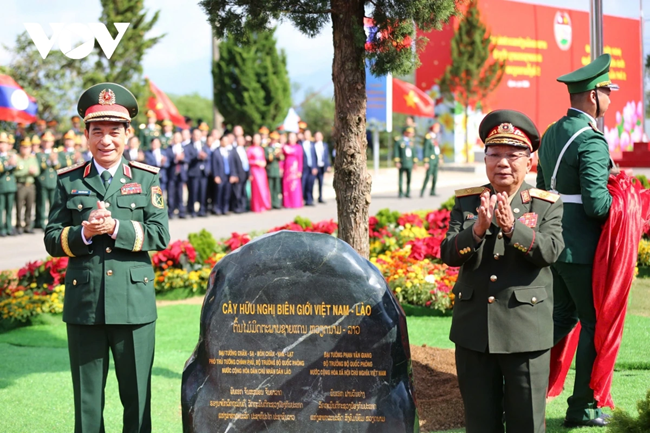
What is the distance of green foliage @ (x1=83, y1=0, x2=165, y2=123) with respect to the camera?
23797 mm

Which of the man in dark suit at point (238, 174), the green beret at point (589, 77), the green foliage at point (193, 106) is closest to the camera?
the green beret at point (589, 77)

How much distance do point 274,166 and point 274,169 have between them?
0.07 meters

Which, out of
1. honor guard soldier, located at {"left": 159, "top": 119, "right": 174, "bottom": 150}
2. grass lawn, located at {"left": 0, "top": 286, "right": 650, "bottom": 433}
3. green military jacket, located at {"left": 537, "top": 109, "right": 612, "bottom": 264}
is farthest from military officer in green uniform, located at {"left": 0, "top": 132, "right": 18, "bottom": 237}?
green military jacket, located at {"left": 537, "top": 109, "right": 612, "bottom": 264}

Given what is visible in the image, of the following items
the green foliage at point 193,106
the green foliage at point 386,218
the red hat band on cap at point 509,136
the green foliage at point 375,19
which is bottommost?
the green foliage at point 386,218

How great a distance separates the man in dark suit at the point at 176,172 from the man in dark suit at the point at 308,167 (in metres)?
3.35

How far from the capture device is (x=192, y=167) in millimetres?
18219

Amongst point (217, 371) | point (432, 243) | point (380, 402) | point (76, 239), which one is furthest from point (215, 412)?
point (432, 243)

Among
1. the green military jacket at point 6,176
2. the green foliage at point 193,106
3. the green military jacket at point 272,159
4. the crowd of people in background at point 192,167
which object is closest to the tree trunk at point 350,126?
the crowd of people in background at point 192,167

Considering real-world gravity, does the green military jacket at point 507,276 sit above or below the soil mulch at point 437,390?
above

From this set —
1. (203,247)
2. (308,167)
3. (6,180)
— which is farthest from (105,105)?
(308,167)

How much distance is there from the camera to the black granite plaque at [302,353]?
3791 mm

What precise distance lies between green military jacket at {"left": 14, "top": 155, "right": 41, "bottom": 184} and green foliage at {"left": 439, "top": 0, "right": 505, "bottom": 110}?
19087 mm

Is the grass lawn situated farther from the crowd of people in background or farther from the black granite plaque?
the crowd of people in background

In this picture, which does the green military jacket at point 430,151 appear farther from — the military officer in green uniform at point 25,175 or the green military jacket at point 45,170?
the military officer in green uniform at point 25,175
